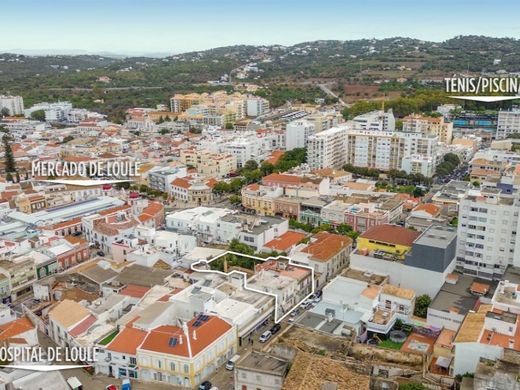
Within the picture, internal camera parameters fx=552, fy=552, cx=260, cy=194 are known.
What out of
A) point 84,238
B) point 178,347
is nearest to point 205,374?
point 178,347

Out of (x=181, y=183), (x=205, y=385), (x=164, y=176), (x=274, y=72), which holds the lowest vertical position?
(x=205, y=385)

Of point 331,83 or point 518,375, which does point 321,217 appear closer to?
point 518,375

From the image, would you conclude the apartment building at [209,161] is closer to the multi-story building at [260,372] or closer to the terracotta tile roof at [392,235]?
the terracotta tile roof at [392,235]

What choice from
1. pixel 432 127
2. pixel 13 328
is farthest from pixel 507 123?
pixel 13 328

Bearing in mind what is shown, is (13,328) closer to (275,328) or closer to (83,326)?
(83,326)

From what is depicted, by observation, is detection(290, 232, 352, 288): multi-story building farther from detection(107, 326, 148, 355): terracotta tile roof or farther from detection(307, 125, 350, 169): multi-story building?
detection(307, 125, 350, 169): multi-story building

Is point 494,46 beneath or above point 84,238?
above

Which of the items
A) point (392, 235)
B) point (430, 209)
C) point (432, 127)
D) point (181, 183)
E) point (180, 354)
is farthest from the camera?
point (432, 127)

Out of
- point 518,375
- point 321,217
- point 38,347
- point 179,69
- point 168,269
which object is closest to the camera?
point 518,375
